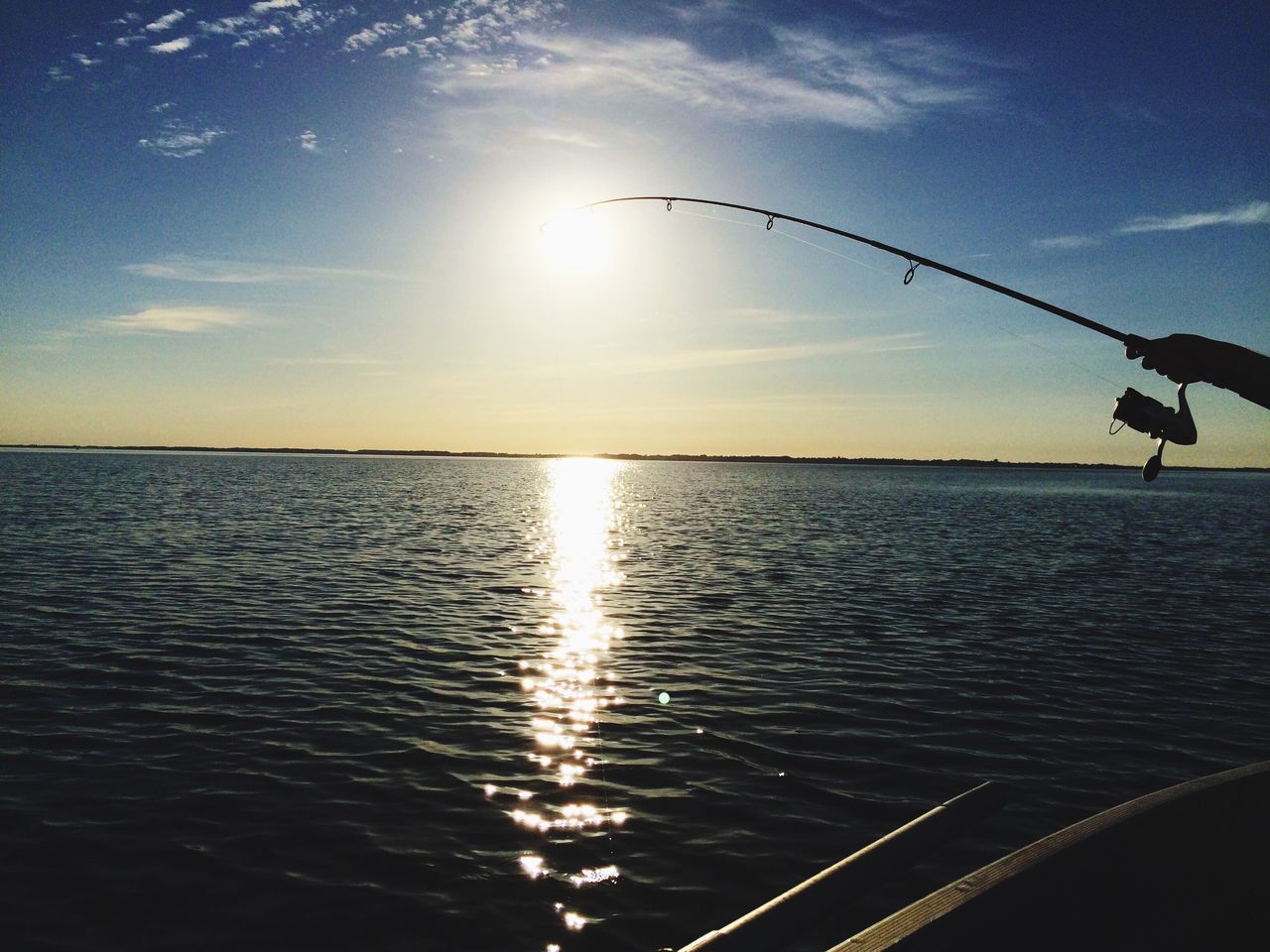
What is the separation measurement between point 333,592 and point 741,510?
144 ft

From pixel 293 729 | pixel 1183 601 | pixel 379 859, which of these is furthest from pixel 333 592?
pixel 1183 601

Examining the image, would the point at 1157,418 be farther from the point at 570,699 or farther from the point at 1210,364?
the point at 570,699

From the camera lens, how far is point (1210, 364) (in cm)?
607

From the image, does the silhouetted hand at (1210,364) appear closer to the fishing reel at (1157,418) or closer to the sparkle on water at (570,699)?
the fishing reel at (1157,418)

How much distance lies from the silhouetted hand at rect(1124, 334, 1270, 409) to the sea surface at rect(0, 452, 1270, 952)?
5.09 metres

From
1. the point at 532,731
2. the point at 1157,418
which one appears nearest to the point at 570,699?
the point at 532,731

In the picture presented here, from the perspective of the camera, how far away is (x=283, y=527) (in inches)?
1570

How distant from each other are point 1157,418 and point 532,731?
8701 millimetres

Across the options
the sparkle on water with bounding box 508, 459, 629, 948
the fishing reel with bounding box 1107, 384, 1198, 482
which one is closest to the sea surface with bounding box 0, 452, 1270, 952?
the sparkle on water with bounding box 508, 459, 629, 948

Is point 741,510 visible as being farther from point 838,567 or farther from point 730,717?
point 730,717

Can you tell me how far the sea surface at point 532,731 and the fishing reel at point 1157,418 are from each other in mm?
4478

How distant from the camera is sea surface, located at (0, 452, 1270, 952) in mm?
7336

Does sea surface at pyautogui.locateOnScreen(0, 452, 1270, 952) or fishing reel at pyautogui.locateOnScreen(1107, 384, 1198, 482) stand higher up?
fishing reel at pyautogui.locateOnScreen(1107, 384, 1198, 482)

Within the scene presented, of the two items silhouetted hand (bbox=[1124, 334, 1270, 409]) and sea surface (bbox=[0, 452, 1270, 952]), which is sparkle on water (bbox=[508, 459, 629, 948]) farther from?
silhouetted hand (bbox=[1124, 334, 1270, 409])
